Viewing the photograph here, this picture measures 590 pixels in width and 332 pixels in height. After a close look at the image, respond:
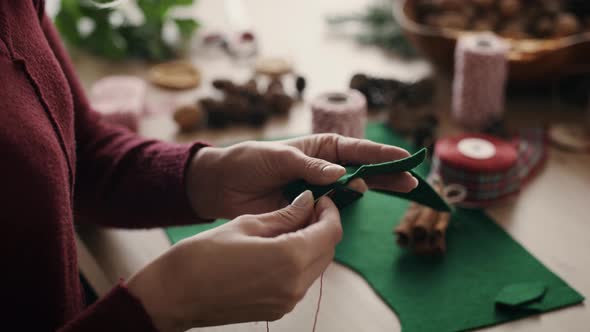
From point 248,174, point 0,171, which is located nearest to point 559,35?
point 248,174

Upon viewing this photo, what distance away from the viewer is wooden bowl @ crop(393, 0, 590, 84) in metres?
1.13

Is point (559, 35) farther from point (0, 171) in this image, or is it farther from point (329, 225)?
point (0, 171)

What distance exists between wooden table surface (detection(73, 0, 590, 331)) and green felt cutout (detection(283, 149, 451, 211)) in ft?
0.46

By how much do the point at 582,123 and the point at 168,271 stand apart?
940 mm

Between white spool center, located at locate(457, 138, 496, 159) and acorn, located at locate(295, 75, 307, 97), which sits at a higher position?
acorn, located at locate(295, 75, 307, 97)

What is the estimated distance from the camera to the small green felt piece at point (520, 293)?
2.42 ft

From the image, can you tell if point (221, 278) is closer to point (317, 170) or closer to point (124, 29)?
point (317, 170)

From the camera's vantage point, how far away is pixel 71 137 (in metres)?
0.68

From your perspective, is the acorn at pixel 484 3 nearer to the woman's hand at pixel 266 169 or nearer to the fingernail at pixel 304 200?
the woman's hand at pixel 266 169

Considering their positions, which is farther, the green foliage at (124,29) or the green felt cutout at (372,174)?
the green foliage at (124,29)

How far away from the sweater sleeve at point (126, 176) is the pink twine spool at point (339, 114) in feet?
0.86

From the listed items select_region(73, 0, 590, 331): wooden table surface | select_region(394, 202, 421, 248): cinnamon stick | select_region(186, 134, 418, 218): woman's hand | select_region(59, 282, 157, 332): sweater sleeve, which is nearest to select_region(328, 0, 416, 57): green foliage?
select_region(73, 0, 590, 331): wooden table surface

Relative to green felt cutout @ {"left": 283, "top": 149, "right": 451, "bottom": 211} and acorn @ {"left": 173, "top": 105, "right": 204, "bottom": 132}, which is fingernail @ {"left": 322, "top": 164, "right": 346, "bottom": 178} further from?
acorn @ {"left": 173, "top": 105, "right": 204, "bottom": 132}

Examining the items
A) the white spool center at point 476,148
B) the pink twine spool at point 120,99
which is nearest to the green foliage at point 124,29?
the pink twine spool at point 120,99
